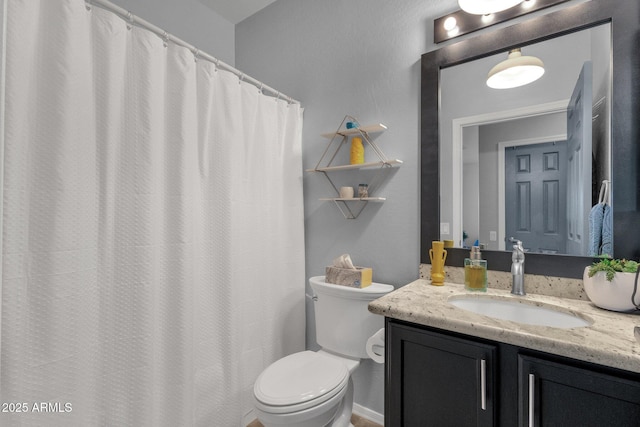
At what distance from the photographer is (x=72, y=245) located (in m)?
1.06

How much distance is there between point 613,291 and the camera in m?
0.99

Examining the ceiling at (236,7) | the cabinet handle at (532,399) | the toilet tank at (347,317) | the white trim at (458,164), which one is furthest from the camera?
the ceiling at (236,7)

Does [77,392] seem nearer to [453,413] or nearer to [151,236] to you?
[151,236]

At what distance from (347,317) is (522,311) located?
79cm

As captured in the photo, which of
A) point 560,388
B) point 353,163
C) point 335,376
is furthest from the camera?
point 353,163

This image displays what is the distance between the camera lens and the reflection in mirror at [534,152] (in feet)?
3.84

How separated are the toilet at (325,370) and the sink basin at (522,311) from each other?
17.2 inches

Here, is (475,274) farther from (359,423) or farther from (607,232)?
(359,423)

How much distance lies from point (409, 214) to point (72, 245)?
147cm

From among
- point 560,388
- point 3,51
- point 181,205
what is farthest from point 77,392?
point 560,388

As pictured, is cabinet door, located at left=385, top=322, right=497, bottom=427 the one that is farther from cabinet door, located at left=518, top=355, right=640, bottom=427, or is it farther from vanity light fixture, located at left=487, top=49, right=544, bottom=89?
vanity light fixture, located at left=487, top=49, right=544, bottom=89

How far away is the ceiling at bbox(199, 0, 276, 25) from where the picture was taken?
2215 millimetres

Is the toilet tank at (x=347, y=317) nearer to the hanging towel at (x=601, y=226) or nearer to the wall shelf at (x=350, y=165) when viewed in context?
the wall shelf at (x=350, y=165)

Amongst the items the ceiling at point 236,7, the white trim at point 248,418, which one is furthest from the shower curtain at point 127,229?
the ceiling at point 236,7
